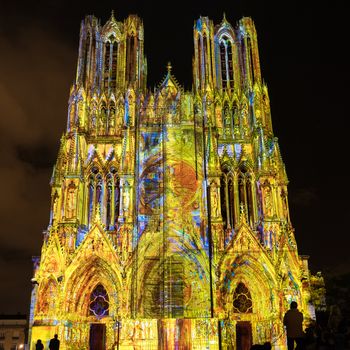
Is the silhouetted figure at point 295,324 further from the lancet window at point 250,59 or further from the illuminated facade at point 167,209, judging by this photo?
the lancet window at point 250,59

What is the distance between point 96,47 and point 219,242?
1714 centimetres

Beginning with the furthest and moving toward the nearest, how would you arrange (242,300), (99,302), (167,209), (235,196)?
(235,196)
(167,209)
(242,300)
(99,302)

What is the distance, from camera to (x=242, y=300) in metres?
29.7

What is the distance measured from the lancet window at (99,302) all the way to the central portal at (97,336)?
1.46 metres

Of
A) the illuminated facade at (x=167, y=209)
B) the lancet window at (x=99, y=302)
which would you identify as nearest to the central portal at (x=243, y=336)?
the illuminated facade at (x=167, y=209)

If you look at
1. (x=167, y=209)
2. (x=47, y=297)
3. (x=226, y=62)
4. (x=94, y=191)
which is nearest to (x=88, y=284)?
(x=47, y=297)

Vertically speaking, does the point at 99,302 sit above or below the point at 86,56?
below

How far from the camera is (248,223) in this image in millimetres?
31234

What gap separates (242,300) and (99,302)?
8.39 metres

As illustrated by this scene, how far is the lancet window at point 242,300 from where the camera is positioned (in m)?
29.5

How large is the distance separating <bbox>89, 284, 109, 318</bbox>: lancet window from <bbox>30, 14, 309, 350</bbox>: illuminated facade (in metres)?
0.06

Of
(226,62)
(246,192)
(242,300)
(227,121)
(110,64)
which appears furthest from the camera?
(226,62)

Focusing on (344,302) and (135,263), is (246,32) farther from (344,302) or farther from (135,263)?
(344,302)

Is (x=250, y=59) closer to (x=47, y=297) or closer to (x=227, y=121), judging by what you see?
(x=227, y=121)
